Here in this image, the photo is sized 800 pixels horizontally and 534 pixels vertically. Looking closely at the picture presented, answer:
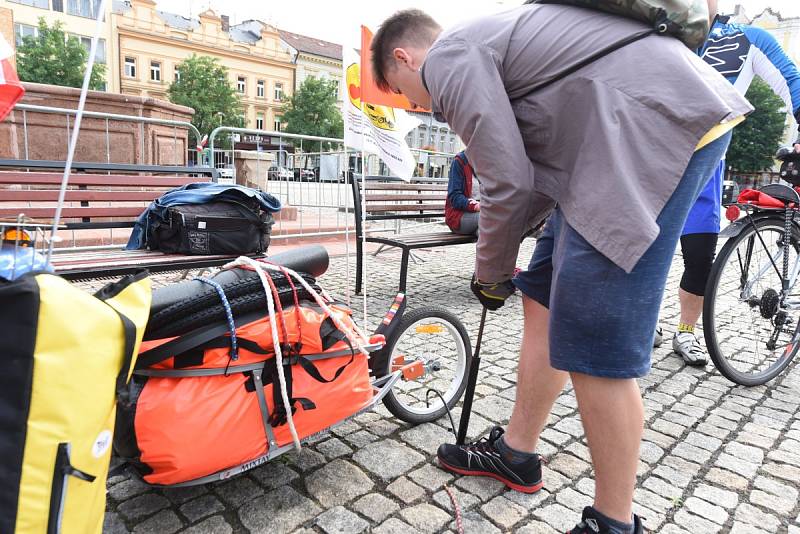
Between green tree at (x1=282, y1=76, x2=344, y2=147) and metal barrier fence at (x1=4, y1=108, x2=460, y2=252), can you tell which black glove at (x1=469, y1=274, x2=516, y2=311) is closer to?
metal barrier fence at (x1=4, y1=108, x2=460, y2=252)

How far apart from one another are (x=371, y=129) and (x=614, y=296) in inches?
124

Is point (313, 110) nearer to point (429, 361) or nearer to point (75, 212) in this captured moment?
A: point (75, 212)

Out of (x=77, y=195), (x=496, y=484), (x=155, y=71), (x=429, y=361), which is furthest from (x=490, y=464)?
(x=155, y=71)

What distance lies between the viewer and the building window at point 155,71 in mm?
52244

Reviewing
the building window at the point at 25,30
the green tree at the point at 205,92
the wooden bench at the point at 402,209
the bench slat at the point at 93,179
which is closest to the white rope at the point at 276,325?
the wooden bench at the point at 402,209

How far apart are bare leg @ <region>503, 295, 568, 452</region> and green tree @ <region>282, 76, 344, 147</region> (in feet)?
166

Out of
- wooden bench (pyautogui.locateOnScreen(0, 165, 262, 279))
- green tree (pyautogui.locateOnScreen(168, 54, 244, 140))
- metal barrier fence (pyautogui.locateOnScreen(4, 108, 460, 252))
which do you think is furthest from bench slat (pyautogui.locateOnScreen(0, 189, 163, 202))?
green tree (pyautogui.locateOnScreen(168, 54, 244, 140))

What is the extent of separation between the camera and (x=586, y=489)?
2.04 meters

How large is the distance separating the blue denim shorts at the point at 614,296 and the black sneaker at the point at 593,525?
47cm

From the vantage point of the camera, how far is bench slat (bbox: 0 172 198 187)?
395cm

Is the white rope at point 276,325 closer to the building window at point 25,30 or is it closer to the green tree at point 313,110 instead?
the green tree at point 313,110

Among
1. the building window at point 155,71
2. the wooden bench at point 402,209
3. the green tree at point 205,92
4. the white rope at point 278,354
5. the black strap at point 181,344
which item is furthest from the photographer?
the building window at point 155,71

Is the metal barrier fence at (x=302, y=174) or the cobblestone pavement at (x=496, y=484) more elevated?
the metal barrier fence at (x=302, y=174)

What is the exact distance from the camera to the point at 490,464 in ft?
6.73
